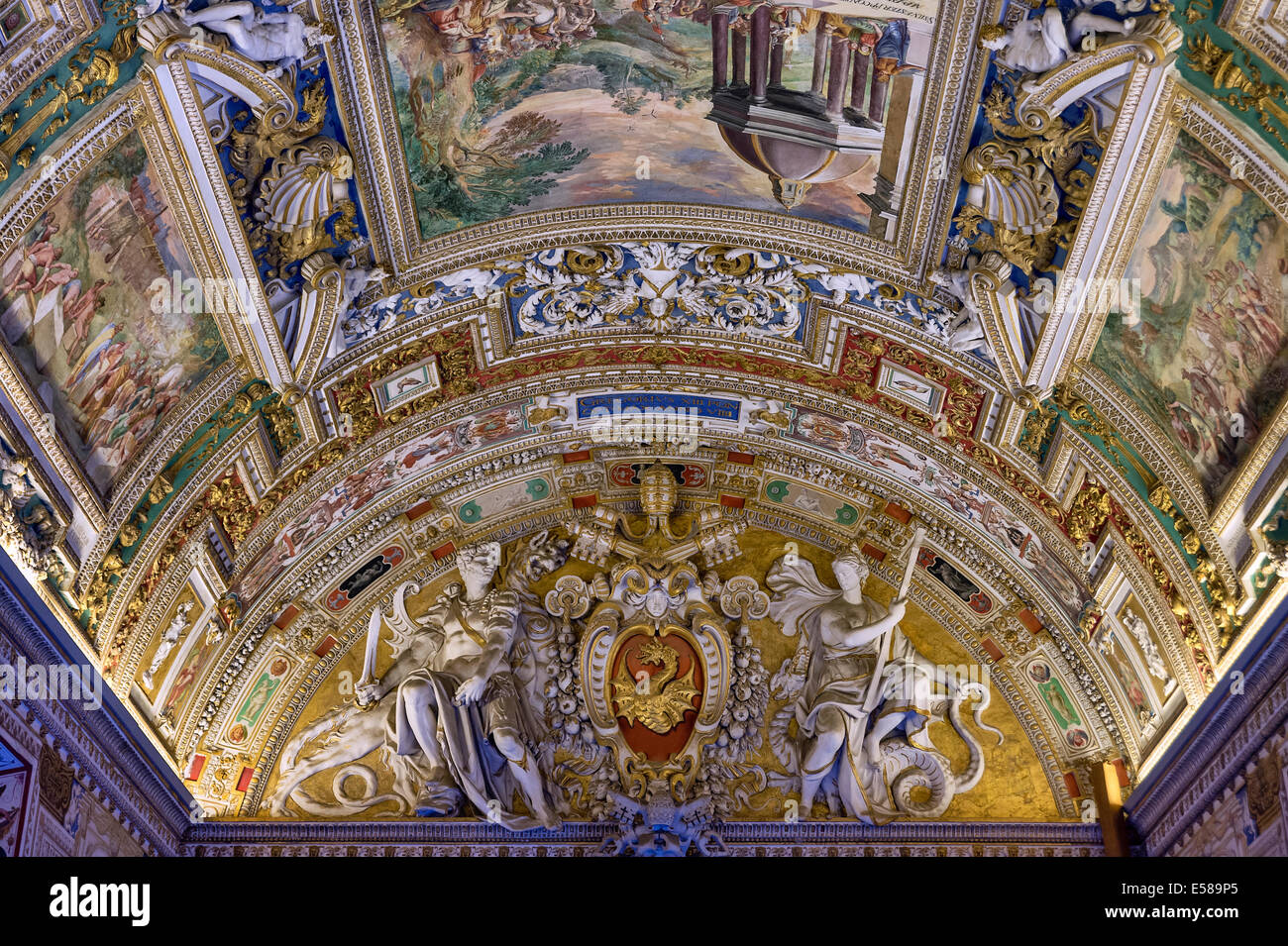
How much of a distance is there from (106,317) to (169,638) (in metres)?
3.50

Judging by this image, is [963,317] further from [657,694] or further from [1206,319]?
[657,694]

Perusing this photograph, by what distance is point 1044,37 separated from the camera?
1098 centimetres

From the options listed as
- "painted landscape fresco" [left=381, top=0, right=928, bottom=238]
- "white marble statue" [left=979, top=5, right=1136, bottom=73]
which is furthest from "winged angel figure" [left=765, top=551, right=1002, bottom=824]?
"white marble statue" [left=979, top=5, right=1136, bottom=73]

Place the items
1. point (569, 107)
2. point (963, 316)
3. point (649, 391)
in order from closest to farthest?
point (569, 107) < point (963, 316) < point (649, 391)

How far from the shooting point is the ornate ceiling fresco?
11305mm

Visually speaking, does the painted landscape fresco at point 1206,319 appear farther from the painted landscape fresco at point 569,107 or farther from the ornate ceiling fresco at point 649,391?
the painted landscape fresco at point 569,107

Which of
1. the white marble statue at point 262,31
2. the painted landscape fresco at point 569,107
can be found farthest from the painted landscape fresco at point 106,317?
the painted landscape fresco at point 569,107

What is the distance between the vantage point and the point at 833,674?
50.9 feet

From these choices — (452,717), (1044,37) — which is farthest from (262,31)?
(452,717)

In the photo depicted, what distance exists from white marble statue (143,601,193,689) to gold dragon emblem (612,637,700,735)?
14.4 feet

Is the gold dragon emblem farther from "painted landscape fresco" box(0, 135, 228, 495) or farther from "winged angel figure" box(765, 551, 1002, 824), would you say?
"painted landscape fresco" box(0, 135, 228, 495)

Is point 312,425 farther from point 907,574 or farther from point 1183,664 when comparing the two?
point 1183,664
